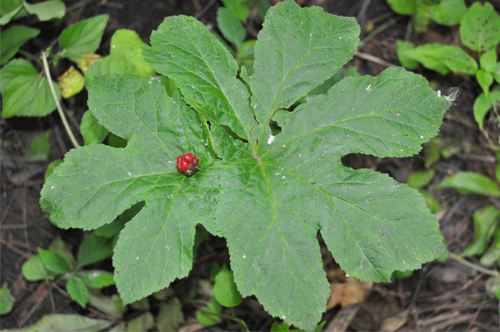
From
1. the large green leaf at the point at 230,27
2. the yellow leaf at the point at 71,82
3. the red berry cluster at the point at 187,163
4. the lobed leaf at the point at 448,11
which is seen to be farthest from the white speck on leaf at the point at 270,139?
the lobed leaf at the point at 448,11

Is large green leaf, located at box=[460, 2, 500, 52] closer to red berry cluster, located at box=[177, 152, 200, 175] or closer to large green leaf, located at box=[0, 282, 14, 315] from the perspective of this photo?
red berry cluster, located at box=[177, 152, 200, 175]

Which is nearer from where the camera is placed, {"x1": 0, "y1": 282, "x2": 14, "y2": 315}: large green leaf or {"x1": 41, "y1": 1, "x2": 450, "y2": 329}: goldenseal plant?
{"x1": 41, "y1": 1, "x2": 450, "y2": 329}: goldenseal plant

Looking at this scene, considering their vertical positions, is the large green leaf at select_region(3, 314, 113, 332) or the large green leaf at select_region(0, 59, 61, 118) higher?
the large green leaf at select_region(0, 59, 61, 118)

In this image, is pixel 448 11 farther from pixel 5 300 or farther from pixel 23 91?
pixel 5 300

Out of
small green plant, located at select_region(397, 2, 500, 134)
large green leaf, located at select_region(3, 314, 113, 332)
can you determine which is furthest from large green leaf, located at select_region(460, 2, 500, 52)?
large green leaf, located at select_region(3, 314, 113, 332)

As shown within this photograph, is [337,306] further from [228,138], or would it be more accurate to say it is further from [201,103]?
[201,103]

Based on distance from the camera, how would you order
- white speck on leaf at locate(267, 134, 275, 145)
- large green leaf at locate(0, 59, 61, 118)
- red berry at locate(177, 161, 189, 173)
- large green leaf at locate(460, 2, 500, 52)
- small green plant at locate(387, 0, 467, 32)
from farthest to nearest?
small green plant at locate(387, 0, 467, 32) < large green leaf at locate(460, 2, 500, 52) < large green leaf at locate(0, 59, 61, 118) < white speck on leaf at locate(267, 134, 275, 145) < red berry at locate(177, 161, 189, 173)
